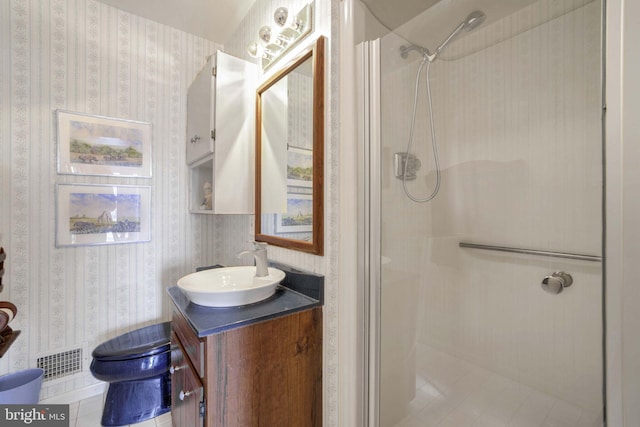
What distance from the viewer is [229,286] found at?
1.32m

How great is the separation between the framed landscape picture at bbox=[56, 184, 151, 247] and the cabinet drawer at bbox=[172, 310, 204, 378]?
962 mm

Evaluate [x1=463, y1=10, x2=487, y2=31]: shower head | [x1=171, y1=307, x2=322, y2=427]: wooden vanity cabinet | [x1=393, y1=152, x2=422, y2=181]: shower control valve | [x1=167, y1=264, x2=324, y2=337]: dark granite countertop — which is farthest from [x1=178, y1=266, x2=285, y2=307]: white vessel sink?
[x1=463, y1=10, x2=487, y2=31]: shower head

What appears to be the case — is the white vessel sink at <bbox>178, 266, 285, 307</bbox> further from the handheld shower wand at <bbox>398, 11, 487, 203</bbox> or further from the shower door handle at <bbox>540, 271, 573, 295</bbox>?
the shower door handle at <bbox>540, 271, 573, 295</bbox>

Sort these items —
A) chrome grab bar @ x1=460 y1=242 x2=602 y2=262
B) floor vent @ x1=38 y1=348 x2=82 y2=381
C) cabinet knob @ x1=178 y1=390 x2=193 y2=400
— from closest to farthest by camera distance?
chrome grab bar @ x1=460 y1=242 x2=602 y2=262, cabinet knob @ x1=178 y1=390 x2=193 y2=400, floor vent @ x1=38 y1=348 x2=82 y2=381

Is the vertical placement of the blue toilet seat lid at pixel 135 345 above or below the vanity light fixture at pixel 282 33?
below

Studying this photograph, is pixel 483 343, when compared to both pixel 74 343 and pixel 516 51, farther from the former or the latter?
pixel 74 343

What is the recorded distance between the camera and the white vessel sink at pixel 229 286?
41.3 inches

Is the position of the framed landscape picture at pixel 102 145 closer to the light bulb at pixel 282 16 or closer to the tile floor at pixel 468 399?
the light bulb at pixel 282 16

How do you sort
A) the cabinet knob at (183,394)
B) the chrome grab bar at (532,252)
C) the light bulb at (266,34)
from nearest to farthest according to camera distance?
the chrome grab bar at (532,252) < the cabinet knob at (183,394) < the light bulb at (266,34)

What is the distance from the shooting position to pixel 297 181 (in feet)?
4.33

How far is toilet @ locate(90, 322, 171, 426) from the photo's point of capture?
1.33 meters

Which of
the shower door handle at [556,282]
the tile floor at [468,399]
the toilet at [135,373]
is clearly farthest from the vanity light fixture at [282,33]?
the toilet at [135,373]

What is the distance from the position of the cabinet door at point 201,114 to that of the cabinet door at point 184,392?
1.08 meters

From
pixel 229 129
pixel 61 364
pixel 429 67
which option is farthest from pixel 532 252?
pixel 61 364
